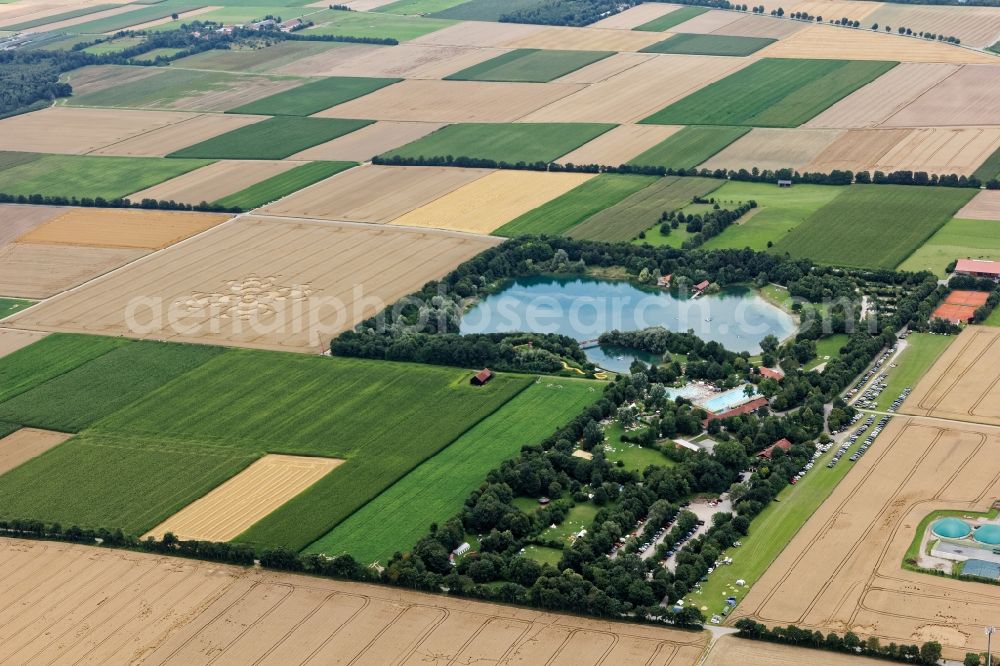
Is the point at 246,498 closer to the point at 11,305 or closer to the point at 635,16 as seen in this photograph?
the point at 11,305

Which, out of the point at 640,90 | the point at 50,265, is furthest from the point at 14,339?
the point at 640,90

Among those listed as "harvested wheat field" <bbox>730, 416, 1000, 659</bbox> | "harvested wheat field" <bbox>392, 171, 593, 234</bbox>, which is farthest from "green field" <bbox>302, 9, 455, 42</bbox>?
"harvested wheat field" <bbox>730, 416, 1000, 659</bbox>

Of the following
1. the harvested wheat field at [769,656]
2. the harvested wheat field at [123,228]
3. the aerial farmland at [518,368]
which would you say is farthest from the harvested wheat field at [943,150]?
the harvested wheat field at [769,656]

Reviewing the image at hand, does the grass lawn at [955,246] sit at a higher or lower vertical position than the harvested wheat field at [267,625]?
lower

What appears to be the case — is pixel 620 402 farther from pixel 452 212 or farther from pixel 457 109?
pixel 457 109

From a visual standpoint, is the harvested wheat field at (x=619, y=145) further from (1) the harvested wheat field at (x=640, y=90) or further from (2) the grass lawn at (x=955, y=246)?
(2) the grass lawn at (x=955, y=246)

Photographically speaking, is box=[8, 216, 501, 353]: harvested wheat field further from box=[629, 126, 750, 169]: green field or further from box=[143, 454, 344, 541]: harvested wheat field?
box=[629, 126, 750, 169]: green field
